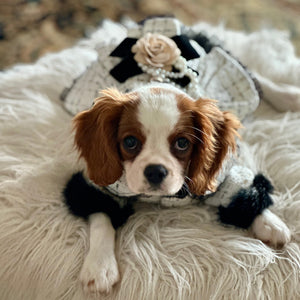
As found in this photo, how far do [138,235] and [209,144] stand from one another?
29cm

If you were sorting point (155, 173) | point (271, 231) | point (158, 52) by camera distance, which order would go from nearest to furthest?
point (155, 173), point (271, 231), point (158, 52)

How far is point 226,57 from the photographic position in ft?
4.00

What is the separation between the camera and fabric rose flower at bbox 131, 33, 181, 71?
1.01 m

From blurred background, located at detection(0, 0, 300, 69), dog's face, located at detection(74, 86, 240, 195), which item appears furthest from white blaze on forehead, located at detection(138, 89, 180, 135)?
blurred background, located at detection(0, 0, 300, 69)

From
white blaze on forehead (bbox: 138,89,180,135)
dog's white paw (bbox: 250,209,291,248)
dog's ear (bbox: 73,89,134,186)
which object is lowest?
dog's white paw (bbox: 250,209,291,248)

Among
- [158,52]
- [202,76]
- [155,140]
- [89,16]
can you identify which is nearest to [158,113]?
[155,140]

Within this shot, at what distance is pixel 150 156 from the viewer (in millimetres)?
773

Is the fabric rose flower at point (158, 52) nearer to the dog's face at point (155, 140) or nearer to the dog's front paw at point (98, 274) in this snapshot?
the dog's face at point (155, 140)

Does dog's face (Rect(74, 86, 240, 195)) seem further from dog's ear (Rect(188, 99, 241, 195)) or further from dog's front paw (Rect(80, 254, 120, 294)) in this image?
dog's front paw (Rect(80, 254, 120, 294))

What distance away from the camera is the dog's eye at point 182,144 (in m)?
0.81

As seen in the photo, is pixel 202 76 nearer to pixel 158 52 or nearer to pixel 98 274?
pixel 158 52

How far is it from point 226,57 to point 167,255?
68 centimetres

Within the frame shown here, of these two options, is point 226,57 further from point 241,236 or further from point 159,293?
point 159,293

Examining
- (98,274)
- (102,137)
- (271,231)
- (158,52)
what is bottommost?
(98,274)
